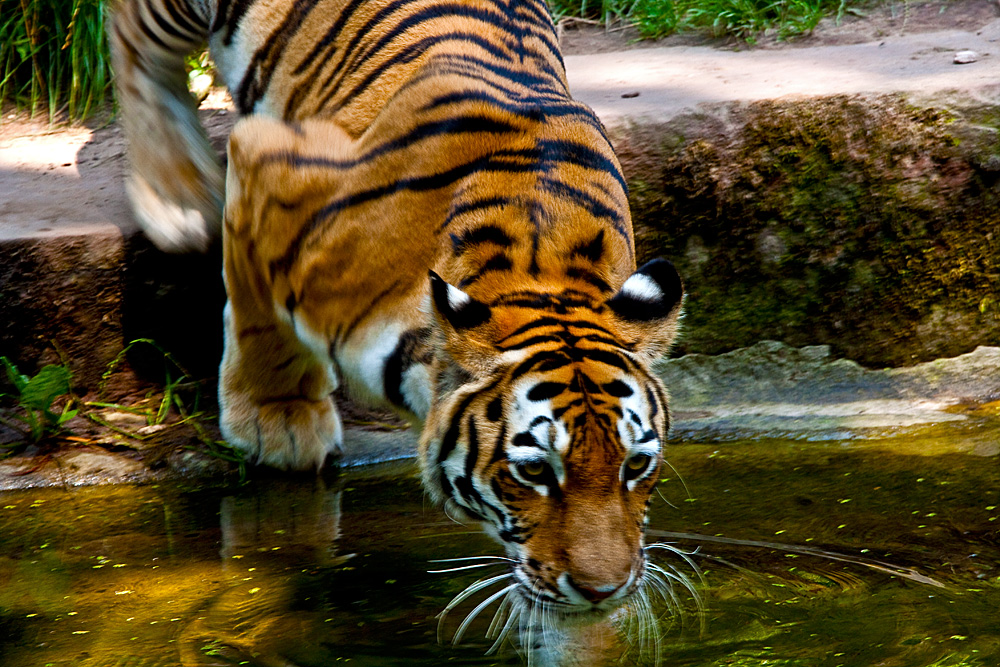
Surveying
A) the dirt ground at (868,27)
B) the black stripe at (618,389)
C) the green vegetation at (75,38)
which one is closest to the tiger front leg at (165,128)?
the green vegetation at (75,38)

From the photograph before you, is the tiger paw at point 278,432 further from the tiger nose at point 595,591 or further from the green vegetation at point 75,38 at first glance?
the green vegetation at point 75,38

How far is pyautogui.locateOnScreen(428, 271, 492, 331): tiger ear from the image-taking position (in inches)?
91.9

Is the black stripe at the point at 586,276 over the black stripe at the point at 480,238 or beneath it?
beneath

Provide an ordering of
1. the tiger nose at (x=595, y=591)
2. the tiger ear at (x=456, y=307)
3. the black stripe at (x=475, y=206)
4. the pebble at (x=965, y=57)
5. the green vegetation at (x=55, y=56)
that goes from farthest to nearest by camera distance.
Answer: the green vegetation at (x=55, y=56), the pebble at (x=965, y=57), the black stripe at (x=475, y=206), the tiger ear at (x=456, y=307), the tiger nose at (x=595, y=591)

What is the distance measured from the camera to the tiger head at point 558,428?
7.39ft

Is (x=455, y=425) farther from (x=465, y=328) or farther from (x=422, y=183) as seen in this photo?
(x=422, y=183)

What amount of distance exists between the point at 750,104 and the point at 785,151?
0.22 m

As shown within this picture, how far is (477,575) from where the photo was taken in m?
2.95

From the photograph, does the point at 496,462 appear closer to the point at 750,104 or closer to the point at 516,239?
the point at 516,239

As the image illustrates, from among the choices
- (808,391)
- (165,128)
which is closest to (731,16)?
(808,391)

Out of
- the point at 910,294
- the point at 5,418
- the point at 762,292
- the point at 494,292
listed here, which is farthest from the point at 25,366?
the point at 910,294

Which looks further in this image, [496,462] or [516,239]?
[516,239]

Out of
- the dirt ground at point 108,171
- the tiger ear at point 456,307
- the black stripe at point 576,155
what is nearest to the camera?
the tiger ear at point 456,307

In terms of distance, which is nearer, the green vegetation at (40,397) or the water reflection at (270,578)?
the water reflection at (270,578)
